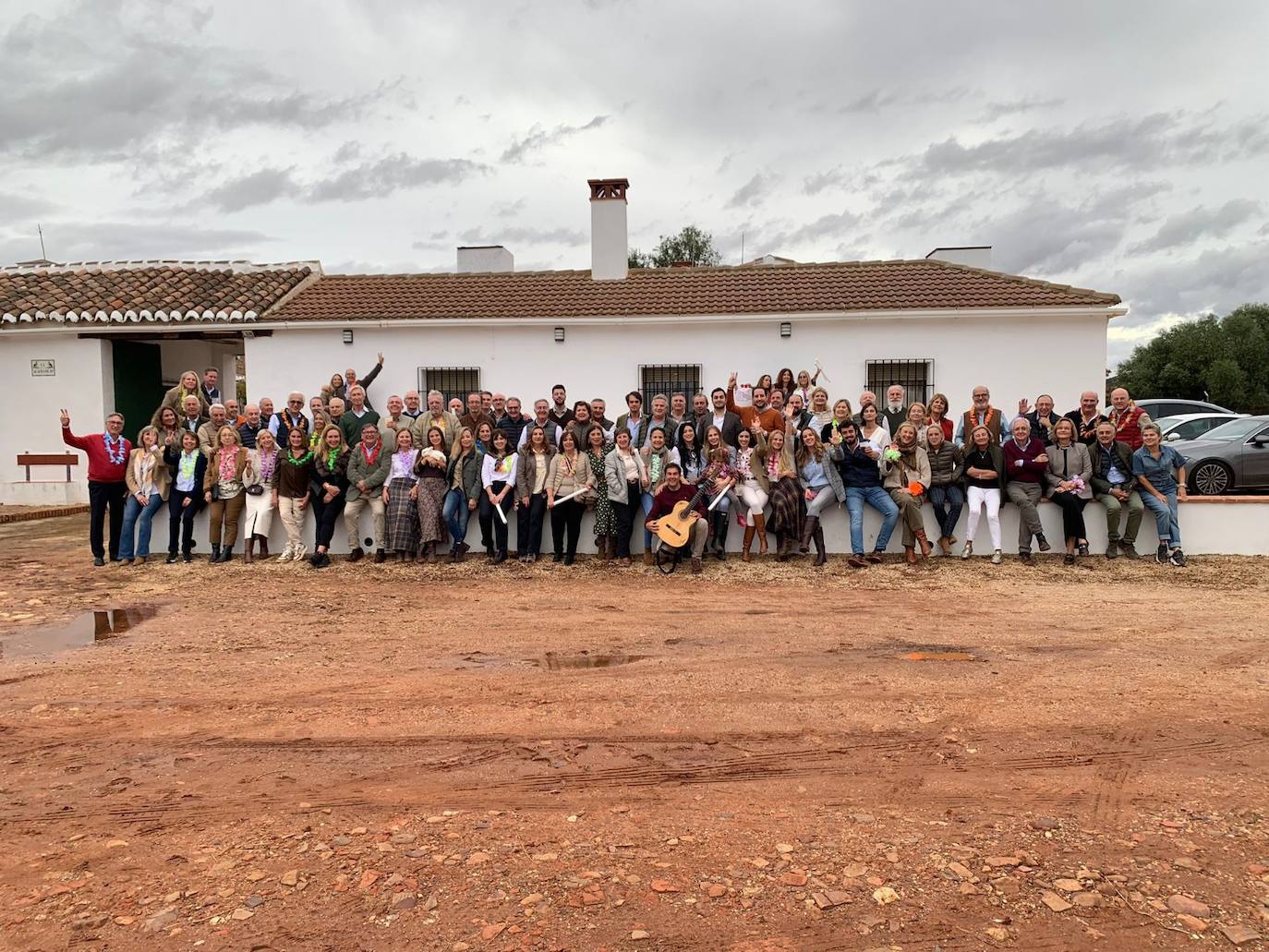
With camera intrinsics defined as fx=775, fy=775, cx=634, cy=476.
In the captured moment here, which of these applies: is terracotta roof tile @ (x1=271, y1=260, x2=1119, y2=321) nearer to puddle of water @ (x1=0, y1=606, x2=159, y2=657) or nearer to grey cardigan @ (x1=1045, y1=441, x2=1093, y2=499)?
grey cardigan @ (x1=1045, y1=441, x2=1093, y2=499)

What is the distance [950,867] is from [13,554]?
37.1 feet

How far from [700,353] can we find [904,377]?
3.66 m

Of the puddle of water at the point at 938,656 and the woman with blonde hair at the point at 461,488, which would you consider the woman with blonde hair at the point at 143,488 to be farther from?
the puddle of water at the point at 938,656

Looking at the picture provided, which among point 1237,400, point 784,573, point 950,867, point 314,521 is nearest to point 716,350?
point 784,573

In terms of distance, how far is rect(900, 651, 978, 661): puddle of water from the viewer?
5488 mm

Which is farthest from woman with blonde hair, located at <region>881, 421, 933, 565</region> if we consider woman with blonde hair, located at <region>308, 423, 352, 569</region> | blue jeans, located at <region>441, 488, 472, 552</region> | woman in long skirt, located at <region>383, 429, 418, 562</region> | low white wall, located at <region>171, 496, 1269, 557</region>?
woman with blonde hair, located at <region>308, 423, 352, 569</region>

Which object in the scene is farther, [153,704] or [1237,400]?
[1237,400]

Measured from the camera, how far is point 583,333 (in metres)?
14.1

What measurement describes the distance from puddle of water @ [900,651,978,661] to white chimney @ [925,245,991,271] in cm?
1257

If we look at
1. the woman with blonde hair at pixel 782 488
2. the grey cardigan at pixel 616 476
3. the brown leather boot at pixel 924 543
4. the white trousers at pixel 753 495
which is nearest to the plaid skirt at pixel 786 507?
the woman with blonde hair at pixel 782 488

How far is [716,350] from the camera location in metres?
14.0

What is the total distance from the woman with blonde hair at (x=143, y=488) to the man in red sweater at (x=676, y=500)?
5.92m

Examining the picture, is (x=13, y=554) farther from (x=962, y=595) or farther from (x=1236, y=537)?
(x=1236, y=537)

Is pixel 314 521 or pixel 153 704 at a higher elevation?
pixel 314 521
